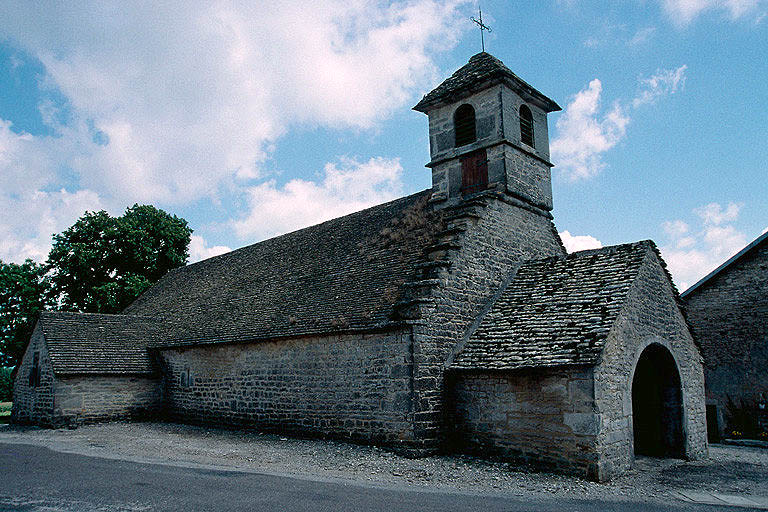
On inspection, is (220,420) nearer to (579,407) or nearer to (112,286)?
(579,407)

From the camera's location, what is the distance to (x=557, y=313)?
12484 mm

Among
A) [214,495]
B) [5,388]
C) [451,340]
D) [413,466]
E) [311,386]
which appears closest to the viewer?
[214,495]

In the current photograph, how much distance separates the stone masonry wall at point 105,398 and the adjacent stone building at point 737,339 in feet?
62.5

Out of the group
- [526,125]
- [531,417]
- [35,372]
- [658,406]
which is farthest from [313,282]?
[35,372]

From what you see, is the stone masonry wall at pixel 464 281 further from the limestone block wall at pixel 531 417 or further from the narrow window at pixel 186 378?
the narrow window at pixel 186 378

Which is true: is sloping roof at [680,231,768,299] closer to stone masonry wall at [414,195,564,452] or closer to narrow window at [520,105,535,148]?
stone masonry wall at [414,195,564,452]

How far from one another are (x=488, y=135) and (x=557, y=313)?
6176mm

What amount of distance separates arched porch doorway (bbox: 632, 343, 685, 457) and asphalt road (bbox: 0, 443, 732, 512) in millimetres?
5153

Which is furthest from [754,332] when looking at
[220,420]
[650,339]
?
[220,420]

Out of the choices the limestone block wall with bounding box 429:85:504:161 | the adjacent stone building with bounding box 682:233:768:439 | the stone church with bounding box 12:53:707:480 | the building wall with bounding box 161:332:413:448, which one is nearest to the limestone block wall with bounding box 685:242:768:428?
the adjacent stone building with bounding box 682:233:768:439

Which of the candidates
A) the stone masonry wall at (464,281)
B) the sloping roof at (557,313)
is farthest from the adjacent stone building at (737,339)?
the sloping roof at (557,313)

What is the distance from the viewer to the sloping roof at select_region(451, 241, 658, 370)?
36.7 feet

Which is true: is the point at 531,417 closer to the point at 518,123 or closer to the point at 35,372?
the point at 518,123

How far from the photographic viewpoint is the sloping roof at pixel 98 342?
19391mm
